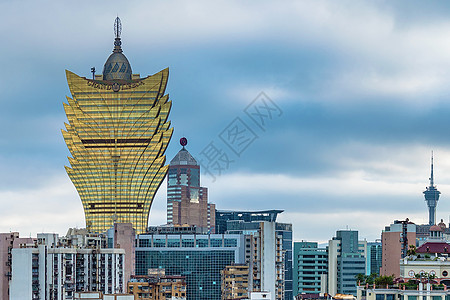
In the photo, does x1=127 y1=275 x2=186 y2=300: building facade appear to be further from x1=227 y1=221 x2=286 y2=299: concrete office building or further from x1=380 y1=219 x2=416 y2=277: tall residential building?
x1=380 y1=219 x2=416 y2=277: tall residential building

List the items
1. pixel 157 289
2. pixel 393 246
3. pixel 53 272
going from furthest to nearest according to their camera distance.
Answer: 1. pixel 393 246
2. pixel 157 289
3. pixel 53 272

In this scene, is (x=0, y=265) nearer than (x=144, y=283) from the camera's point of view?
Yes

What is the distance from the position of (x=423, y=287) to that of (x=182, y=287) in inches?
3016

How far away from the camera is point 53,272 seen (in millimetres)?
131125

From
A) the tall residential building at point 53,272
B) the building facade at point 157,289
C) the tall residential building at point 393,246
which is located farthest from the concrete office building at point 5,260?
the tall residential building at point 393,246

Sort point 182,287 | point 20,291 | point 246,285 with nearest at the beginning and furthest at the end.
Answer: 1. point 20,291
2. point 182,287
3. point 246,285

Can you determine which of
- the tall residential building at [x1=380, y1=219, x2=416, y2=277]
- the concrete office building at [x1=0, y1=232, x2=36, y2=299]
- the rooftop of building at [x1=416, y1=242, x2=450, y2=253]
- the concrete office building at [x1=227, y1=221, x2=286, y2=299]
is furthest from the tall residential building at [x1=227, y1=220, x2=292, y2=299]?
the rooftop of building at [x1=416, y1=242, x2=450, y2=253]

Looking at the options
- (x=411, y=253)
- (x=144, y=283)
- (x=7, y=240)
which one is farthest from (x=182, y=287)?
(x=411, y=253)

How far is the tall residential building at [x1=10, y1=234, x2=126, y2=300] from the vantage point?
128m

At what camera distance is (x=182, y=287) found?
170 meters

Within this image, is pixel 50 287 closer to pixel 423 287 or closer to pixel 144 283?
pixel 144 283

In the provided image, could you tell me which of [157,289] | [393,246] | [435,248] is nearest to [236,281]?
[157,289]

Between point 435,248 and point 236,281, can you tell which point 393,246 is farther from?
point 435,248

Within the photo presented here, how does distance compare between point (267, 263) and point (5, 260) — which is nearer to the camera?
point (5, 260)
